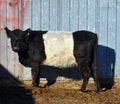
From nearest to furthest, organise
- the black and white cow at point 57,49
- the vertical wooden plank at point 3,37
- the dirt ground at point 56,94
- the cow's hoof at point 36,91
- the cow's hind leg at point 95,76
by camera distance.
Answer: the dirt ground at point 56,94 → the cow's hoof at point 36,91 → the black and white cow at point 57,49 → the cow's hind leg at point 95,76 → the vertical wooden plank at point 3,37

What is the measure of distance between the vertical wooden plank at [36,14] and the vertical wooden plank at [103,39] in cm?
154

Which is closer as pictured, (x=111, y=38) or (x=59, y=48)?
(x=59, y=48)

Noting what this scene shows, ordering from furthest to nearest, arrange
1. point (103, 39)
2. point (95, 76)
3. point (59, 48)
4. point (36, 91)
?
point (103, 39)
point (95, 76)
point (59, 48)
point (36, 91)

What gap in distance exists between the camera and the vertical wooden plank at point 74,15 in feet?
38.7

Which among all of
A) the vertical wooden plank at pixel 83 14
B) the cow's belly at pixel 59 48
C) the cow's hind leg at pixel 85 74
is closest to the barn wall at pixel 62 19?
the vertical wooden plank at pixel 83 14

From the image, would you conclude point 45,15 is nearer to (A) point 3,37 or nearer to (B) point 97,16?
(A) point 3,37

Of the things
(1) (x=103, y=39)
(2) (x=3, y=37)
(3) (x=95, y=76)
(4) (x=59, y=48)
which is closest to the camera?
(4) (x=59, y=48)

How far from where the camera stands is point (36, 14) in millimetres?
11820

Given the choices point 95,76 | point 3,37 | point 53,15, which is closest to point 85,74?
point 95,76

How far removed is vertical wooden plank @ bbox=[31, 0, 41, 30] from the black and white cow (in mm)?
709

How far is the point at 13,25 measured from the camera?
1176cm

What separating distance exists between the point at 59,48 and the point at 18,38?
961 millimetres

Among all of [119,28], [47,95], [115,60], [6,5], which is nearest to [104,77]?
[115,60]

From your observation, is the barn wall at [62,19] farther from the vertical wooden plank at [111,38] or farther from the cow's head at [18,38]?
the cow's head at [18,38]
